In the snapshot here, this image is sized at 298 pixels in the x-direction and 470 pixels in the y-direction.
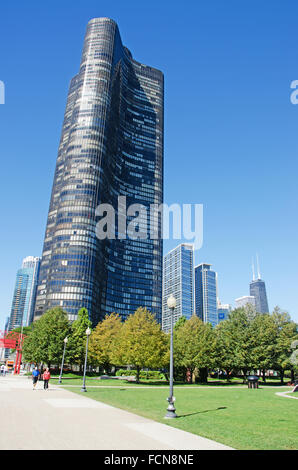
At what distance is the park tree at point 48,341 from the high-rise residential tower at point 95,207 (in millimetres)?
67594

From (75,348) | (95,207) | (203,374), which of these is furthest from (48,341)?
(95,207)

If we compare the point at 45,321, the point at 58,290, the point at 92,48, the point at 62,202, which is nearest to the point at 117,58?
the point at 92,48

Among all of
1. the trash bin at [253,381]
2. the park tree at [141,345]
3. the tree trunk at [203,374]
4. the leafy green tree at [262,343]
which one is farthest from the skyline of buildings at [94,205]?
the trash bin at [253,381]

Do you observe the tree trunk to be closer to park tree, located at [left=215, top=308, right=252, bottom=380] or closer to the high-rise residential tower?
park tree, located at [left=215, top=308, right=252, bottom=380]

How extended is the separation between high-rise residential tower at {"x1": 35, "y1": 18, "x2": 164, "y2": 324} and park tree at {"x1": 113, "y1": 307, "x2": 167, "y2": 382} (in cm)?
8153

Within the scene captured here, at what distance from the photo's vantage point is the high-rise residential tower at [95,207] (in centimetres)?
13150

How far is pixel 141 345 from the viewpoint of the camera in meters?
47.1

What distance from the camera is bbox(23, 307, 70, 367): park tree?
54.1 metres

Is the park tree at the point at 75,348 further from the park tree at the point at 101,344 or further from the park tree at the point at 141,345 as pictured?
the park tree at the point at 141,345

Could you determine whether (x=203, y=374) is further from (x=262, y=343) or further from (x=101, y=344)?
(x=101, y=344)

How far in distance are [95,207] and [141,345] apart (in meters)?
98.4

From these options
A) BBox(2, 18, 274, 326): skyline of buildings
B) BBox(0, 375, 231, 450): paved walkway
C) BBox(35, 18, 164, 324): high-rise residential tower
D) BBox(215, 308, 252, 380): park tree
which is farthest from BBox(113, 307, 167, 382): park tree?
BBox(35, 18, 164, 324): high-rise residential tower

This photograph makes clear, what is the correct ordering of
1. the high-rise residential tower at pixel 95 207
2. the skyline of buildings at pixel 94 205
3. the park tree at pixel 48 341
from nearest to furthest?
the park tree at pixel 48 341
the skyline of buildings at pixel 94 205
the high-rise residential tower at pixel 95 207
